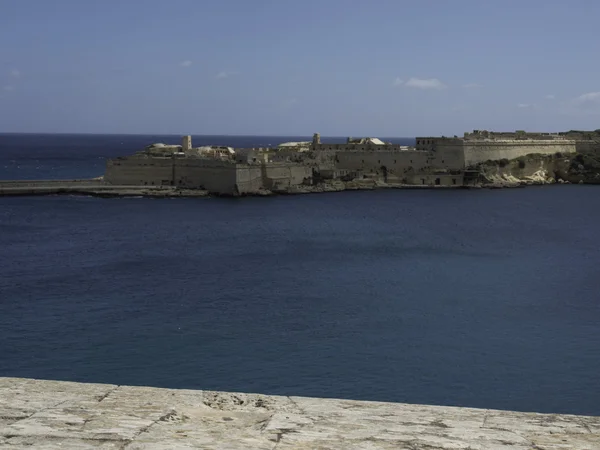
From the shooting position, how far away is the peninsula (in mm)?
38969

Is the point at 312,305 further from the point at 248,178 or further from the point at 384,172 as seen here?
the point at 384,172

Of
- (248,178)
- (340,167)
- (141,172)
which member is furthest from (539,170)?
(141,172)

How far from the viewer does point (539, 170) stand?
49.5m

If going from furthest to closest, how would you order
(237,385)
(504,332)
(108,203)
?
(108,203)
(504,332)
(237,385)

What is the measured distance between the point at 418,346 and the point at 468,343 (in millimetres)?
929

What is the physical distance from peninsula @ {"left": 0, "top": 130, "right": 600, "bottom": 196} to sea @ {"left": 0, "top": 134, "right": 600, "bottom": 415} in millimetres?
7837

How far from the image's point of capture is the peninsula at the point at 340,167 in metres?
39.0

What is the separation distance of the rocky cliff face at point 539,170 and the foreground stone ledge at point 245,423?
137ft

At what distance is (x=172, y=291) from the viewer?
16.6 metres

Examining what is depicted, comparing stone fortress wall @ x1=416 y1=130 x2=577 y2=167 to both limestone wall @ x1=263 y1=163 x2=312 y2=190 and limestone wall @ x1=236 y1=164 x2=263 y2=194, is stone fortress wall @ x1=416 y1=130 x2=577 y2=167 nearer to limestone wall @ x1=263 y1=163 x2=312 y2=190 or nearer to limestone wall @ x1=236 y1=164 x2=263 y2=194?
limestone wall @ x1=263 y1=163 x2=312 y2=190

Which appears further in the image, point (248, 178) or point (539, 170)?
point (539, 170)

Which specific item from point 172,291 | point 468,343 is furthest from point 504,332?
point 172,291

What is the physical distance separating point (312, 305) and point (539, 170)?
38065mm

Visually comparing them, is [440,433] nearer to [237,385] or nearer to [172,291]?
[237,385]
